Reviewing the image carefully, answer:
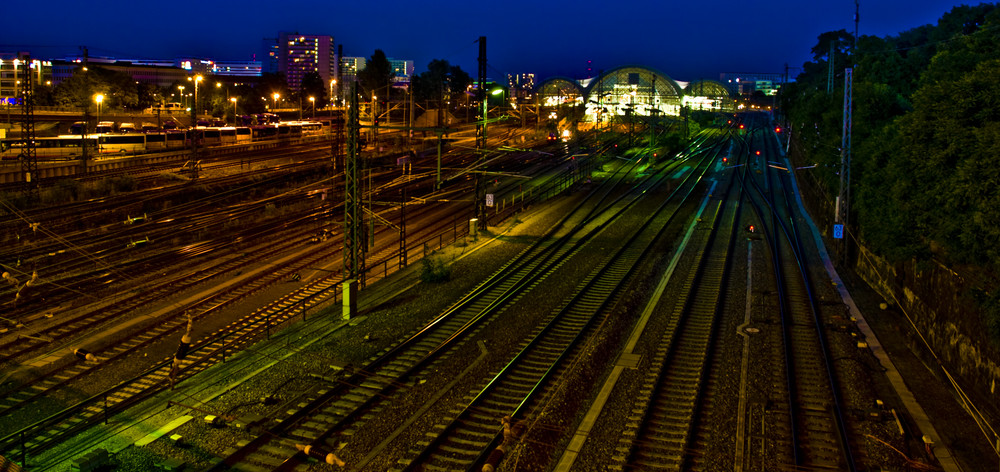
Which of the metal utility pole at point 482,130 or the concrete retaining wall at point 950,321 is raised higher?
the metal utility pole at point 482,130

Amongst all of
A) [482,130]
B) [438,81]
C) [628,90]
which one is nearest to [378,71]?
[438,81]

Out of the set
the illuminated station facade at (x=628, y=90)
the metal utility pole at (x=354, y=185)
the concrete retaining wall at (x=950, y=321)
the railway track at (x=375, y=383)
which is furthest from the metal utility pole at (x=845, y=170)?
the illuminated station facade at (x=628, y=90)

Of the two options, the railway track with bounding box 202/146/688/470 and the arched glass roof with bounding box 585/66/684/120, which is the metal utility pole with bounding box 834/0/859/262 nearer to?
the railway track with bounding box 202/146/688/470

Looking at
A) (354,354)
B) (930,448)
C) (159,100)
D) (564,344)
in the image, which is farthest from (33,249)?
(159,100)

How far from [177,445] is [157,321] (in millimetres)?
7163

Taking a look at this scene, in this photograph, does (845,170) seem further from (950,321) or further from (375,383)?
(375,383)

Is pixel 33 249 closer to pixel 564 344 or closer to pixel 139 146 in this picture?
pixel 564 344

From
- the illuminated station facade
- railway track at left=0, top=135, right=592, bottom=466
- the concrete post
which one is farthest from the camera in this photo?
the illuminated station facade

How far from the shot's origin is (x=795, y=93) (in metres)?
64.1

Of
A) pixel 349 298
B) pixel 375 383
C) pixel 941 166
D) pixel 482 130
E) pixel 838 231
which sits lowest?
pixel 375 383

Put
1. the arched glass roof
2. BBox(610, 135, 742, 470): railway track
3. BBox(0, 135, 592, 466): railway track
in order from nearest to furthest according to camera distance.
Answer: BBox(610, 135, 742, 470): railway track
BBox(0, 135, 592, 466): railway track
the arched glass roof

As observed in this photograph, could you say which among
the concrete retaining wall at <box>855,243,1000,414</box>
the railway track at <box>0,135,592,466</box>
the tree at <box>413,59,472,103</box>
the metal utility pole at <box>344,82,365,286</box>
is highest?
the tree at <box>413,59,472,103</box>

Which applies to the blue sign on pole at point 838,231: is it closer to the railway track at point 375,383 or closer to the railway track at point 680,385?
the railway track at point 680,385

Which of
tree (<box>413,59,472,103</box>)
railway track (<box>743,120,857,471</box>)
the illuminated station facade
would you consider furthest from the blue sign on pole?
the illuminated station facade
